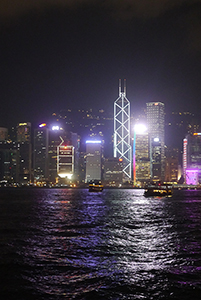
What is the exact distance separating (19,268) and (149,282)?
8.67m

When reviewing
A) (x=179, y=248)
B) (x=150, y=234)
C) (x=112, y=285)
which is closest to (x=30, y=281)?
(x=112, y=285)

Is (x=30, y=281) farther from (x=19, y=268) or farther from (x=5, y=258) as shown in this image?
(x=5, y=258)

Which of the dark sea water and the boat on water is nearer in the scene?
the dark sea water

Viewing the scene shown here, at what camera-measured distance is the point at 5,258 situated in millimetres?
25406

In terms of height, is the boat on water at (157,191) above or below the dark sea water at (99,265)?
below

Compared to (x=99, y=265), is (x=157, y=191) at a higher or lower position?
lower

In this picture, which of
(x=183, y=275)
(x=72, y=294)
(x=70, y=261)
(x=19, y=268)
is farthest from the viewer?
(x=70, y=261)

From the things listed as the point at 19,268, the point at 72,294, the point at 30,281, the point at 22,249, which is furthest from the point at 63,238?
the point at 72,294

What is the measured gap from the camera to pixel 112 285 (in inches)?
742

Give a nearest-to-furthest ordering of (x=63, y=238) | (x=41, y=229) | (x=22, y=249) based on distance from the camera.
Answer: (x=22, y=249) → (x=63, y=238) → (x=41, y=229)

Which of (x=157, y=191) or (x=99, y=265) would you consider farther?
(x=157, y=191)

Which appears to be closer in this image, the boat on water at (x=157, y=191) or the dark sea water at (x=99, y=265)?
the dark sea water at (x=99, y=265)

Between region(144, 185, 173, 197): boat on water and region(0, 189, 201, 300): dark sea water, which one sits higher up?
region(0, 189, 201, 300): dark sea water

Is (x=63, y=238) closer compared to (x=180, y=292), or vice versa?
(x=180, y=292)
